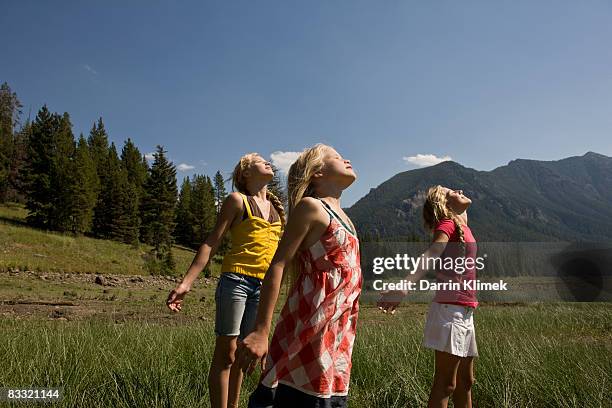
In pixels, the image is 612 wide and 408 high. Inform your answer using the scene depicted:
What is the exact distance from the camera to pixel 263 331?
64.7 inches

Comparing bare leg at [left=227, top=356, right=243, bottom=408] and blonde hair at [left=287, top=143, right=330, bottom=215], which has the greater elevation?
blonde hair at [left=287, top=143, right=330, bottom=215]

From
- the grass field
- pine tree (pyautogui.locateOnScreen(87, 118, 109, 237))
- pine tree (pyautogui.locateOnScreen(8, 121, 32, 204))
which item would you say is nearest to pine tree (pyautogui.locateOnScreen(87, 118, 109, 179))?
pine tree (pyautogui.locateOnScreen(87, 118, 109, 237))

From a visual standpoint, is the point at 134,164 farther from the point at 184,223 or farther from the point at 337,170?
the point at 337,170

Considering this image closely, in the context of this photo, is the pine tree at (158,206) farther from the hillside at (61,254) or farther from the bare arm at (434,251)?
the bare arm at (434,251)

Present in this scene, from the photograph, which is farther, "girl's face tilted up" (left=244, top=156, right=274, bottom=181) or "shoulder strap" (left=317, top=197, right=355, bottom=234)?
"girl's face tilted up" (left=244, top=156, right=274, bottom=181)

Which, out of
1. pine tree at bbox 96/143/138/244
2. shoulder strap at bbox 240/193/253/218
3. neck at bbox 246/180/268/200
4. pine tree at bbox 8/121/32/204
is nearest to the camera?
shoulder strap at bbox 240/193/253/218

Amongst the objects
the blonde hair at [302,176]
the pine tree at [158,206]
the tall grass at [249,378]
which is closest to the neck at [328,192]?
the blonde hair at [302,176]

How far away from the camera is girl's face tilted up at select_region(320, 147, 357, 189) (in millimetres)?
2016

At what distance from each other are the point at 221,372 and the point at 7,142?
5838 centimetres

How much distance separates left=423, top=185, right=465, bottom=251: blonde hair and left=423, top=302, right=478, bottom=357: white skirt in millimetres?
445

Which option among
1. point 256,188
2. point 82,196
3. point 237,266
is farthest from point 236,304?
point 82,196

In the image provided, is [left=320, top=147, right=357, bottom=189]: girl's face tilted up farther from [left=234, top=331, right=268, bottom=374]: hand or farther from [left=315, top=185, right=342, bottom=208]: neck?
[left=234, top=331, right=268, bottom=374]: hand

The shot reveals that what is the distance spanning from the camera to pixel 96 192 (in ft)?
135

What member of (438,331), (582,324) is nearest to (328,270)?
(438,331)
